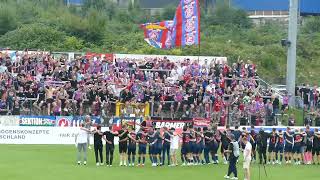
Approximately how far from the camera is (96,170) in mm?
33312

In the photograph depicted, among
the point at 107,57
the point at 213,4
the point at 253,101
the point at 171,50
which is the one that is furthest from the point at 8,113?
the point at 213,4

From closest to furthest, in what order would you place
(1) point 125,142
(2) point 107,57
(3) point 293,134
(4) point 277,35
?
(1) point 125,142 < (3) point 293,134 < (2) point 107,57 < (4) point 277,35

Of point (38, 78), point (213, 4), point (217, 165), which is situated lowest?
point (217, 165)

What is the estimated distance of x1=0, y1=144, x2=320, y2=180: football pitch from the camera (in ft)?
104

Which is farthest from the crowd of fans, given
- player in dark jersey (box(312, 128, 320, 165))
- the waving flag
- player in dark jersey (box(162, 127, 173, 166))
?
player in dark jersey (box(162, 127, 173, 166))

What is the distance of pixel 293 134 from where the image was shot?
1533 inches

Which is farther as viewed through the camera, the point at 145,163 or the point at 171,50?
the point at 171,50

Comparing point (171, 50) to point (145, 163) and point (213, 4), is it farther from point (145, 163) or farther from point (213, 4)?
point (145, 163)

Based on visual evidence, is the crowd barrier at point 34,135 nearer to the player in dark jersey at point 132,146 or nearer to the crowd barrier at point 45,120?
the crowd barrier at point 45,120

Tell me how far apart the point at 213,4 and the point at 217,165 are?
177 feet

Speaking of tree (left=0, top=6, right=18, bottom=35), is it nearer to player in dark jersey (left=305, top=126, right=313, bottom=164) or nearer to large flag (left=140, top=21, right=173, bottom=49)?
large flag (left=140, top=21, right=173, bottom=49)

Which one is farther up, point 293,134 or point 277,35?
point 277,35

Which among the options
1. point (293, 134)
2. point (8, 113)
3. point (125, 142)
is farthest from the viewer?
point (8, 113)

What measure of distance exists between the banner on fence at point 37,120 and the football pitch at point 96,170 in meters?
5.88
